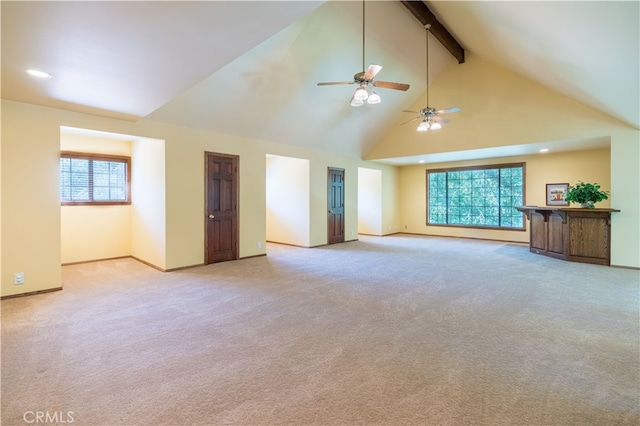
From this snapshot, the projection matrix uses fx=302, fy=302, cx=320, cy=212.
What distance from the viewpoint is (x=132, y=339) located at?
9.12ft

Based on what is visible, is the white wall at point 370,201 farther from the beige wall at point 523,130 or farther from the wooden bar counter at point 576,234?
the wooden bar counter at point 576,234

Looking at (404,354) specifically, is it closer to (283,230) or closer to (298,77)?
(298,77)

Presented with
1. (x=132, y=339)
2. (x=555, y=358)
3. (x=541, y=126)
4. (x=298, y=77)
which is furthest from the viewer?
(x=541, y=126)

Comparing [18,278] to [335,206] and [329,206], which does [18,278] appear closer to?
[329,206]

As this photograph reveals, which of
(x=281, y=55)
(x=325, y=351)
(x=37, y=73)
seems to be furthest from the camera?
(x=281, y=55)

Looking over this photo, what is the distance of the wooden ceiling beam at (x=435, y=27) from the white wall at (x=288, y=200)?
386 cm

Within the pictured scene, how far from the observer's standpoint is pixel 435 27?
599 centimetres

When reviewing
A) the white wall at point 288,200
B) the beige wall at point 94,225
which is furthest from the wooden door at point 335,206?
the beige wall at point 94,225

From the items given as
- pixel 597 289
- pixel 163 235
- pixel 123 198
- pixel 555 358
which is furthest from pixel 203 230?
pixel 597 289

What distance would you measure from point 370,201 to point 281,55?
6.54 m

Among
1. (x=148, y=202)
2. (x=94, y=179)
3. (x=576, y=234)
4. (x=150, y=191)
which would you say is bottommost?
(x=576, y=234)

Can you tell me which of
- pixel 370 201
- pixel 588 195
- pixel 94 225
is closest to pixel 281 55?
pixel 94 225

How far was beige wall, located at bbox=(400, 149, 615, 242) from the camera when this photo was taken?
24.2 ft

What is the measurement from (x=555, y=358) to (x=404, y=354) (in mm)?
1209
